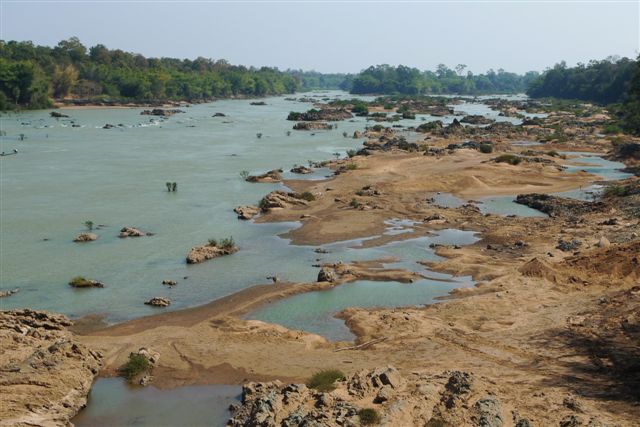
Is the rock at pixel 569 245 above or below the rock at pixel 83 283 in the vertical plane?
above

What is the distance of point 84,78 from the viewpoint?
133m

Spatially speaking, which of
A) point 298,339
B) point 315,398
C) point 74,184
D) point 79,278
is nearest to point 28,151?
point 74,184

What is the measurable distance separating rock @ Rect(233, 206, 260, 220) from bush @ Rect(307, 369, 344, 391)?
65.6 ft

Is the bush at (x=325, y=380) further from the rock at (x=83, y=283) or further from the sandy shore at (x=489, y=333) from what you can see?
the rock at (x=83, y=283)

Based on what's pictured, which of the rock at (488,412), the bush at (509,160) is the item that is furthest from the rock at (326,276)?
the bush at (509,160)

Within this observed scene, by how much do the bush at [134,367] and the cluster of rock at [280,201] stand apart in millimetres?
19797

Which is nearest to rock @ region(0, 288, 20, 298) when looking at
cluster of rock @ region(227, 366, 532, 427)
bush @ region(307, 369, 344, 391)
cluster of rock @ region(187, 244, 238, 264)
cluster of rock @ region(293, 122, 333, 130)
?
cluster of rock @ region(187, 244, 238, 264)

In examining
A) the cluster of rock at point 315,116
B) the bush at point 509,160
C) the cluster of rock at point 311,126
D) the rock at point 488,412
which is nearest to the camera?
the rock at point 488,412

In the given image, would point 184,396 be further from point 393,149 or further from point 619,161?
point 619,161

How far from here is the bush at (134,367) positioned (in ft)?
53.3

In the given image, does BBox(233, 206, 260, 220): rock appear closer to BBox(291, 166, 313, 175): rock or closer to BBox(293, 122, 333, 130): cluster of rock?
BBox(291, 166, 313, 175): rock

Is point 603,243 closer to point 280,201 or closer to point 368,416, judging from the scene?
point 368,416

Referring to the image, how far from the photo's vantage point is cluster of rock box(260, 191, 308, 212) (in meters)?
36.2

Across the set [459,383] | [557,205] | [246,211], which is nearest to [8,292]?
[246,211]
